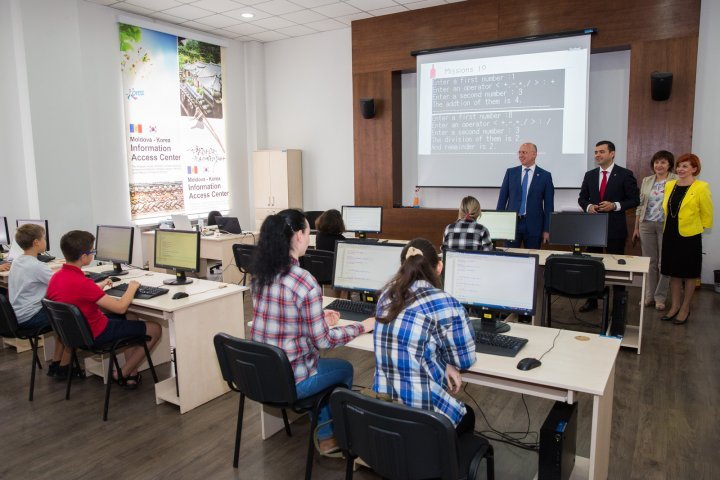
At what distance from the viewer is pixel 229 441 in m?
2.98

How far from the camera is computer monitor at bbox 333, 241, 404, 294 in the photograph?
10.0 ft

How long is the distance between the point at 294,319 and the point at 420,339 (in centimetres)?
74

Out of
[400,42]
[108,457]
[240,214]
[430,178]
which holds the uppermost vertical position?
[400,42]

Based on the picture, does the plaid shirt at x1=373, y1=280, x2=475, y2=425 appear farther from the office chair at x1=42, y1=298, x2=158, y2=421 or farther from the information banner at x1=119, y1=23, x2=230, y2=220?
the information banner at x1=119, y1=23, x2=230, y2=220

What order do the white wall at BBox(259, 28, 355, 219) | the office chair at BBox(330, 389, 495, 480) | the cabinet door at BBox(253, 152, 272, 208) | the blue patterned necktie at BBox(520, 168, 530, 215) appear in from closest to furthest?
the office chair at BBox(330, 389, 495, 480) → the blue patterned necktie at BBox(520, 168, 530, 215) → the white wall at BBox(259, 28, 355, 219) → the cabinet door at BBox(253, 152, 272, 208)

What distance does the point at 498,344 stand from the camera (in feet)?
7.88

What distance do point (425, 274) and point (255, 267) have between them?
0.87 metres

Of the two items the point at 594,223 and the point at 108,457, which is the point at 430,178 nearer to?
the point at 594,223

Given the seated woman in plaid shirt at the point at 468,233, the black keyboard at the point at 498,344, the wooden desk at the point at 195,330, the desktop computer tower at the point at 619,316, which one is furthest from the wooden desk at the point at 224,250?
the black keyboard at the point at 498,344

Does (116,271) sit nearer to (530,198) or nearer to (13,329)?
(13,329)

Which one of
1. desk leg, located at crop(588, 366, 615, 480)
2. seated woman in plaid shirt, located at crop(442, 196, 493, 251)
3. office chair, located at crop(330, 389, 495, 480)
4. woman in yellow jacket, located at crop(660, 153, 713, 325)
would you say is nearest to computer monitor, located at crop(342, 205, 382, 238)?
seated woman in plaid shirt, located at crop(442, 196, 493, 251)

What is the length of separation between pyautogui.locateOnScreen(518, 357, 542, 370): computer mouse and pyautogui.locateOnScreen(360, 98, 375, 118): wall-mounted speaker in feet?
19.1

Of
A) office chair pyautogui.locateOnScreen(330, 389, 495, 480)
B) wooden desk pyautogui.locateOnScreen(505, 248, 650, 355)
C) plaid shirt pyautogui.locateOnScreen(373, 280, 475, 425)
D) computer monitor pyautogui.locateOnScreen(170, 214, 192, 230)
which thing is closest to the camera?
office chair pyautogui.locateOnScreen(330, 389, 495, 480)

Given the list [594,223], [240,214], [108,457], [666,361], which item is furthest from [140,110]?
[666,361]
